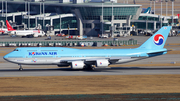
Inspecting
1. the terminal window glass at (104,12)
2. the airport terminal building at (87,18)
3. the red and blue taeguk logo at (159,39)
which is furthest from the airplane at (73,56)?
the terminal window glass at (104,12)

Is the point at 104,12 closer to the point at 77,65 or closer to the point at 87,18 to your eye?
the point at 87,18

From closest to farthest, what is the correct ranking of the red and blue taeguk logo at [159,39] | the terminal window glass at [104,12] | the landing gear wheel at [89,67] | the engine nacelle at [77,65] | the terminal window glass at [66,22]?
the engine nacelle at [77,65], the landing gear wheel at [89,67], the red and blue taeguk logo at [159,39], the terminal window glass at [104,12], the terminal window glass at [66,22]

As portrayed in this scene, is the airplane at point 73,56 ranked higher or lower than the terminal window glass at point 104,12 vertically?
lower

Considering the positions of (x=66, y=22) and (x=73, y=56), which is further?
(x=66, y=22)

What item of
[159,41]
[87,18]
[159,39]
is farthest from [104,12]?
[159,41]

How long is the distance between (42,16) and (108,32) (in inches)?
1873

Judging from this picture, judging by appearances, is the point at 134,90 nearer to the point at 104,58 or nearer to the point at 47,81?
the point at 47,81

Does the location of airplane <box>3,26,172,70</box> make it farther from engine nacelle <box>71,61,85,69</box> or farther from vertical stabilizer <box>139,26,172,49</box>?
vertical stabilizer <box>139,26,172,49</box>

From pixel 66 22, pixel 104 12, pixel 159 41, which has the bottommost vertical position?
pixel 159 41

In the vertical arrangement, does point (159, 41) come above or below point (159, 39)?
below

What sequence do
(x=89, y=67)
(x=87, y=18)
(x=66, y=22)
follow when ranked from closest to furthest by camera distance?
1. (x=89, y=67)
2. (x=87, y=18)
3. (x=66, y=22)

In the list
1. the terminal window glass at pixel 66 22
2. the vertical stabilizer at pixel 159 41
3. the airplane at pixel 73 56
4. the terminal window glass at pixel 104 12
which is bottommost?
the airplane at pixel 73 56

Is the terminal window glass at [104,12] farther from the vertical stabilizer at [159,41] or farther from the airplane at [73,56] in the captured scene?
the airplane at [73,56]

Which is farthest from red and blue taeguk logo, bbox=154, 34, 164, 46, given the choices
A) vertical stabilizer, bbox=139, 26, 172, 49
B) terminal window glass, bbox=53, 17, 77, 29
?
terminal window glass, bbox=53, 17, 77, 29
